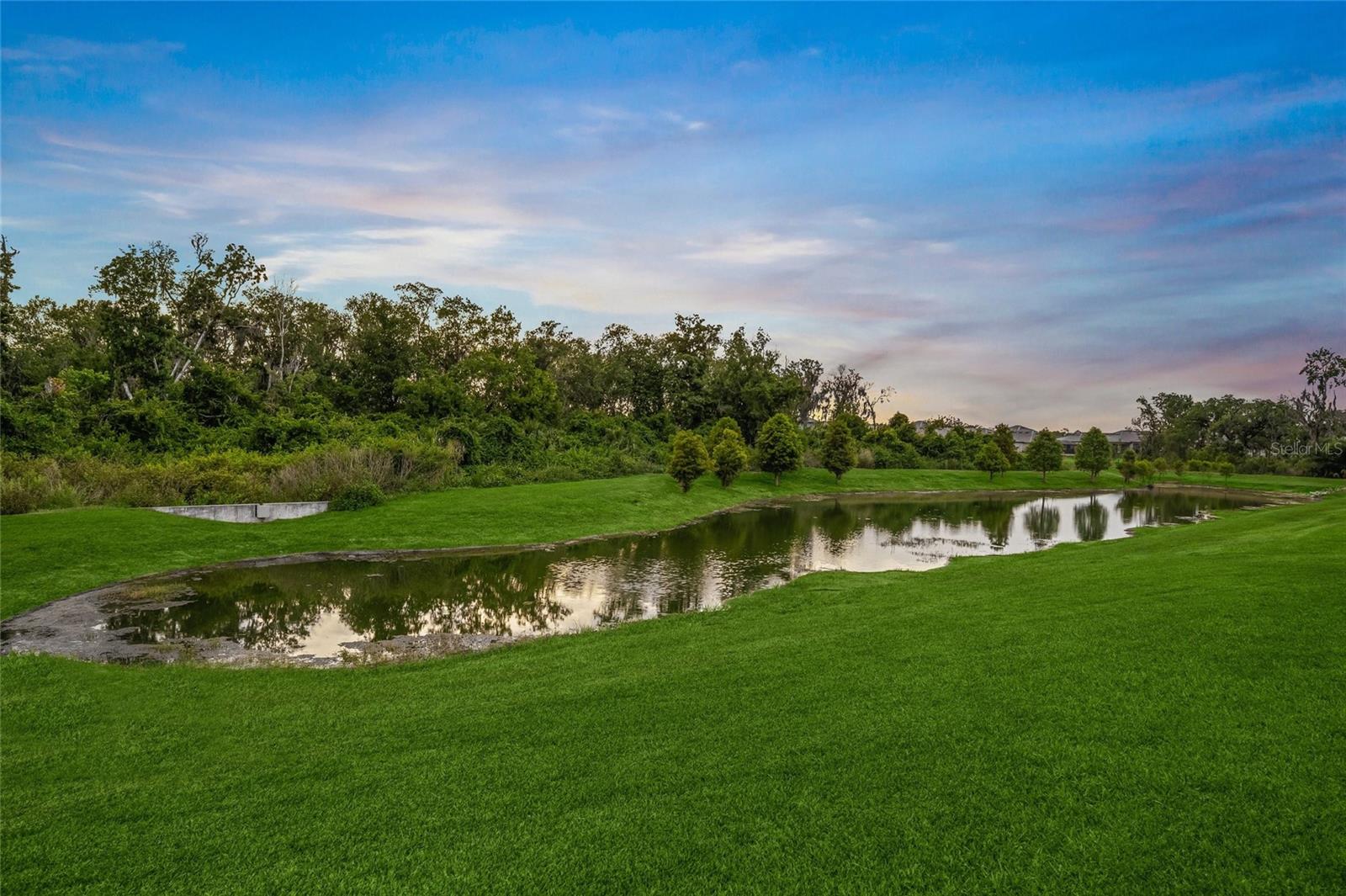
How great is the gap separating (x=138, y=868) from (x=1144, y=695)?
7.54 metres

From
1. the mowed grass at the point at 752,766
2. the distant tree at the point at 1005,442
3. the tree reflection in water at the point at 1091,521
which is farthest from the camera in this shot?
the distant tree at the point at 1005,442

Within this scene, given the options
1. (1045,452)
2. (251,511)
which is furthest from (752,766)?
(1045,452)

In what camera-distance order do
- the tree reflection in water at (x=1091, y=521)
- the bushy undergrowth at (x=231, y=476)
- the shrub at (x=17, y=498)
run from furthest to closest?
the tree reflection in water at (x=1091, y=521), the bushy undergrowth at (x=231, y=476), the shrub at (x=17, y=498)

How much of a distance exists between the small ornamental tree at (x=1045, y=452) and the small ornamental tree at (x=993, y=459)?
2.74 meters

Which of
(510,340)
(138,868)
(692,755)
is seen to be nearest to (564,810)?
(692,755)

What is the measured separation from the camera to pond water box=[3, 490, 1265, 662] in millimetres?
11328

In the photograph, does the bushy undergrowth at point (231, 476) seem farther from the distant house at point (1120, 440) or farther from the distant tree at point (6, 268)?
the distant house at point (1120, 440)

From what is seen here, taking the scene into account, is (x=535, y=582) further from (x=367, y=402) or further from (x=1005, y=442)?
(x=1005, y=442)

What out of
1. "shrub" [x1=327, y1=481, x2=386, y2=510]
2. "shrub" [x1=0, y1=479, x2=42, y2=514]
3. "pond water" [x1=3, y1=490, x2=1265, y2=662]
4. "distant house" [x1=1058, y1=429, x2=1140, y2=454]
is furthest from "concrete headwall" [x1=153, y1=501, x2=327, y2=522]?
"distant house" [x1=1058, y1=429, x2=1140, y2=454]

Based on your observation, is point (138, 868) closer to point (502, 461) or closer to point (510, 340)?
point (502, 461)

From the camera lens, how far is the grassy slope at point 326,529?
14492mm

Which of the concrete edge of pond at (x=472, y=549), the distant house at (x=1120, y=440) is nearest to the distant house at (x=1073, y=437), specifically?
the distant house at (x=1120, y=440)

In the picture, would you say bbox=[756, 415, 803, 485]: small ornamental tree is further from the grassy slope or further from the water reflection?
the water reflection

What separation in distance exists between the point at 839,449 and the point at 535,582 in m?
32.9
